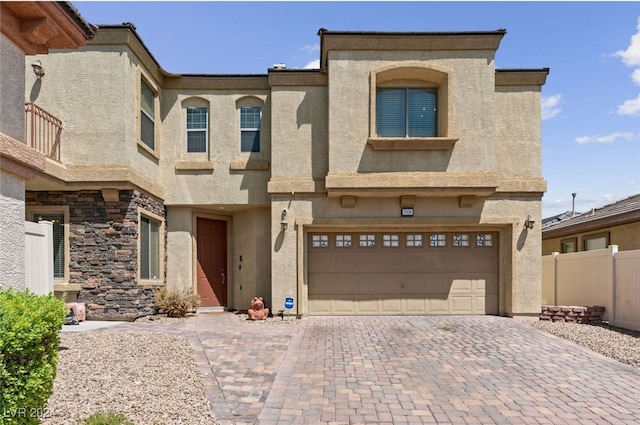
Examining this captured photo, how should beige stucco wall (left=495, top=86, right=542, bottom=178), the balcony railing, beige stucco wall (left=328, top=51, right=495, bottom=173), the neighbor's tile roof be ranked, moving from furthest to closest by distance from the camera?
the neighbor's tile roof, beige stucco wall (left=495, top=86, right=542, bottom=178), beige stucco wall (left=328, top=51, right=495, bottom=173), the balcony railing

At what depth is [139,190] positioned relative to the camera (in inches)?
395

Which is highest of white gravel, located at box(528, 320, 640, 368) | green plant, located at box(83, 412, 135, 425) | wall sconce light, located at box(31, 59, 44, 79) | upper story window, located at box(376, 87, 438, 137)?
wall sconce light, located at box(31, 59, 44, 79)

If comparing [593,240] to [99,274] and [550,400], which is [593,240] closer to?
[550,400]

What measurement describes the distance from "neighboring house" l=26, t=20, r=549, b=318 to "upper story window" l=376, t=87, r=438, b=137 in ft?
0.13

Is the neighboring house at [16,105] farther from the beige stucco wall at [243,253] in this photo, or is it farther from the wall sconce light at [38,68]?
the beige stucco wall at [243,253]

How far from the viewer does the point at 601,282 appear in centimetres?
1036

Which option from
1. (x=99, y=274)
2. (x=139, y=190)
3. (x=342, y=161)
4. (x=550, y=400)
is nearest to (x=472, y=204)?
(x=342, y=161)

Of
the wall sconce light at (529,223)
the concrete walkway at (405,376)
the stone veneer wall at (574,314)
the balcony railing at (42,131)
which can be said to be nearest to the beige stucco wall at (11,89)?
the balcony railing at (42,131)

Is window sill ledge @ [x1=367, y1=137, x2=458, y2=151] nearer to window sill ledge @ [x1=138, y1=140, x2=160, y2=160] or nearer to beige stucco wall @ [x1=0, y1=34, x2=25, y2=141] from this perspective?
window sill ledge @ [x1=138, y1=140, x2=160, y2=160]

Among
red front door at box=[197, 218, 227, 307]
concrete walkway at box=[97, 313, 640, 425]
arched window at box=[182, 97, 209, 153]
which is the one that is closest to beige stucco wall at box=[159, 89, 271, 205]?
arched window at box=[182, 97, 209, 153]

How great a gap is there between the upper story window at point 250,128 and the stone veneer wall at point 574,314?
9.44m

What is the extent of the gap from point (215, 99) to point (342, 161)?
4412 mm

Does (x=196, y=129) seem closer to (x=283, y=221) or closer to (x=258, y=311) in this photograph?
(x=283, y=221)

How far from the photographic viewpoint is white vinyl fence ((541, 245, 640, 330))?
30.8ft
